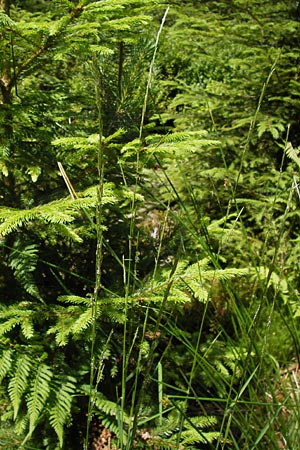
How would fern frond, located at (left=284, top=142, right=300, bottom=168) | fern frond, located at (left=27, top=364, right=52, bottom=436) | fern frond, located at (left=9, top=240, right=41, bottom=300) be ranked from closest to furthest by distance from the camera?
fern frond, located at (left=284, top=142, right=300, bottom=168)
fern frond, located at (left=27, top=364, right=52, bottom=436)
fern frond, located at (left=9, top=240, right=41, bottom=300)

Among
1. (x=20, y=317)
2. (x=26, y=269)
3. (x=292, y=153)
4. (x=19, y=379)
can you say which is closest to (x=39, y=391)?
(x=19, y=379)

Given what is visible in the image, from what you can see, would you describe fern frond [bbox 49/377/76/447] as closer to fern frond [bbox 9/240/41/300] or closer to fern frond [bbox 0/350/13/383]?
fern frond [bbox 0/350/13/383]

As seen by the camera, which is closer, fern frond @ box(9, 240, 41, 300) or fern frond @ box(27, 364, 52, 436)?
fern frond @ box(27, 364, 52, 436)

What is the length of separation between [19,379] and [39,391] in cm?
9

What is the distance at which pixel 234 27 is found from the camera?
3.65m

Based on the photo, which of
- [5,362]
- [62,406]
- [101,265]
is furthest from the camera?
[101,265]

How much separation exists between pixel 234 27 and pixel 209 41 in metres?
0.31

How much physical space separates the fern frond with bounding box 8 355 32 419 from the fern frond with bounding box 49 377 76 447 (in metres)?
0.14

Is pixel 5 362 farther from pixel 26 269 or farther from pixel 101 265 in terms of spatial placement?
pixel 101 265

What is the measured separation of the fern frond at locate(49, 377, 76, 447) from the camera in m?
1.89

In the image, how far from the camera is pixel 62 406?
196 cm

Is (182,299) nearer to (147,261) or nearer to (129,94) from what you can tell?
(147,261)

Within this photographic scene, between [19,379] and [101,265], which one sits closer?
[19,379]

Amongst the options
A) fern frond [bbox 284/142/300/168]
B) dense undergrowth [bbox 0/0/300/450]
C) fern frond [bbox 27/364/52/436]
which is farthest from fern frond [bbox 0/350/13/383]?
fern frond [bbox 284/142/300/168]
